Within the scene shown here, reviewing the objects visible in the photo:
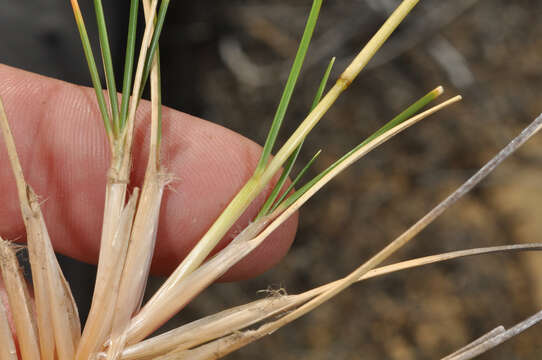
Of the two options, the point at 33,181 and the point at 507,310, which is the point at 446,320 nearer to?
the point at 507,310

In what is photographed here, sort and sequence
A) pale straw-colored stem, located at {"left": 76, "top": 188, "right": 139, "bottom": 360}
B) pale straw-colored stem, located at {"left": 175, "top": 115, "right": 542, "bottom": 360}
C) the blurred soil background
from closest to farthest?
pale straw-colored stem, located at {"left": 175, "top": 115, "right": 542, "bottom": 360} < pale straw-colored stem, located at {"left": 76, "top": 188, "right": 139, "bottom": 360} < the blurred soil background

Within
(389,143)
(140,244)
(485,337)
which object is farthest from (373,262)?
(389,143)

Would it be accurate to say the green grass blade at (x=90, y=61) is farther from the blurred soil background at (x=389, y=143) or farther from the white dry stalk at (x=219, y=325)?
the blurred soil background at (x=389, y=143)

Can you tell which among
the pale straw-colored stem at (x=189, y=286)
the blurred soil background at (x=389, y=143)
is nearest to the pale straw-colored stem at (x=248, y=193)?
the pale straw-colored stem at (x=189, y=286)

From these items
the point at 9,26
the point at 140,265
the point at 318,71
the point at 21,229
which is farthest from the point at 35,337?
the point at 318,71

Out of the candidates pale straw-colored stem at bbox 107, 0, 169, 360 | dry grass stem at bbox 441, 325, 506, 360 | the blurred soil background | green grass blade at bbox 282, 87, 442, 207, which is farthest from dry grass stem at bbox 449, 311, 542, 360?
the blurred soil background

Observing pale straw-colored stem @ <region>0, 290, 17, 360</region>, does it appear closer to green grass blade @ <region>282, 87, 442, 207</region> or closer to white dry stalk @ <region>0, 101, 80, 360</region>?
white dry stalk @ <region>0, 101, 80, 360</region>
